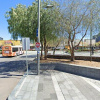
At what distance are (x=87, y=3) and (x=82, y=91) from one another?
6.41 m

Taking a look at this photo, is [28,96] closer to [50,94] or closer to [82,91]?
[50,94]

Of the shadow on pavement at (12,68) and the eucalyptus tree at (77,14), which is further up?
the eucalyptus tree at (77,14)

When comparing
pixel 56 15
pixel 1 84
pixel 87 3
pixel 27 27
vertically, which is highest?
pixel 87 3

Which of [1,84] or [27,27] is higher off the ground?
[27,27]

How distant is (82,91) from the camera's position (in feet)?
14.1

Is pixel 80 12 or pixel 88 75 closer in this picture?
pixel 88 75

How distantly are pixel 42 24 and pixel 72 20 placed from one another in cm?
272

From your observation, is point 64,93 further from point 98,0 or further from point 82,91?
point 98,0

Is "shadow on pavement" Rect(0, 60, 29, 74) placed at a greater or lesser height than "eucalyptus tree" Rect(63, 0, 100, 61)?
lesser

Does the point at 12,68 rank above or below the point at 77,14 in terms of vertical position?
below

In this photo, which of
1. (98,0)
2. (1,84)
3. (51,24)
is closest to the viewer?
(1,84)

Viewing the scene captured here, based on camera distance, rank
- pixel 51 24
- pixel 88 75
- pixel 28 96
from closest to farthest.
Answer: pixel 28 96 < pixel 88 75 < pixel 51 24

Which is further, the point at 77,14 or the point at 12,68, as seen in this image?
the point at 12,68

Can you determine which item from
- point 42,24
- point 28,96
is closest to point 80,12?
point 42,24
